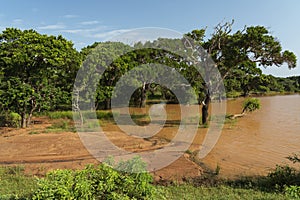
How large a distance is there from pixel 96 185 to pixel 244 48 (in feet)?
34.2

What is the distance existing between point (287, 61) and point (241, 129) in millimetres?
3829

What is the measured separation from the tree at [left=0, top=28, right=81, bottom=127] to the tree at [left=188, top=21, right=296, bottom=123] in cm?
678

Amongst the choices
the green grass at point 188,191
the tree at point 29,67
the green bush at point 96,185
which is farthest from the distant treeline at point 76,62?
the green bush at point 96,185

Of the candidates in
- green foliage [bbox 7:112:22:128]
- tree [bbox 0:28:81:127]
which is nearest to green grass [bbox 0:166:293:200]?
tree [bbox 0:28:81:127]

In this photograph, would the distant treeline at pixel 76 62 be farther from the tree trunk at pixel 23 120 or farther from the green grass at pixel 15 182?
the green grass at pixel 15 182

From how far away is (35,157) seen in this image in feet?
26.2

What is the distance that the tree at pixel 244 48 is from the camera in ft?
37.3

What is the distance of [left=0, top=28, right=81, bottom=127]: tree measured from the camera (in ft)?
38.0

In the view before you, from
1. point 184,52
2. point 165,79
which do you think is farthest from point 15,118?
point 165,79

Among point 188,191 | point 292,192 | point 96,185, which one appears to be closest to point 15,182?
point 96,185

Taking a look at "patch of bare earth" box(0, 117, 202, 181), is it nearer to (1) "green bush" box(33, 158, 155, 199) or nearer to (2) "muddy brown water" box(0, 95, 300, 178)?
(2) "muddy brown water" box(0, 95, 300, 178)

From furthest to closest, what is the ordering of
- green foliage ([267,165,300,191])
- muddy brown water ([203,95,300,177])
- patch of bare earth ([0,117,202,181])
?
muddy brown water ([203,95,300,177]) < patch of bare earth ([0,117,202,181]) < green foliage ([267,165,300,191])

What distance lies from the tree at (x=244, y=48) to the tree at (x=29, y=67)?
678 cm

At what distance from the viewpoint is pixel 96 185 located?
139 inches
